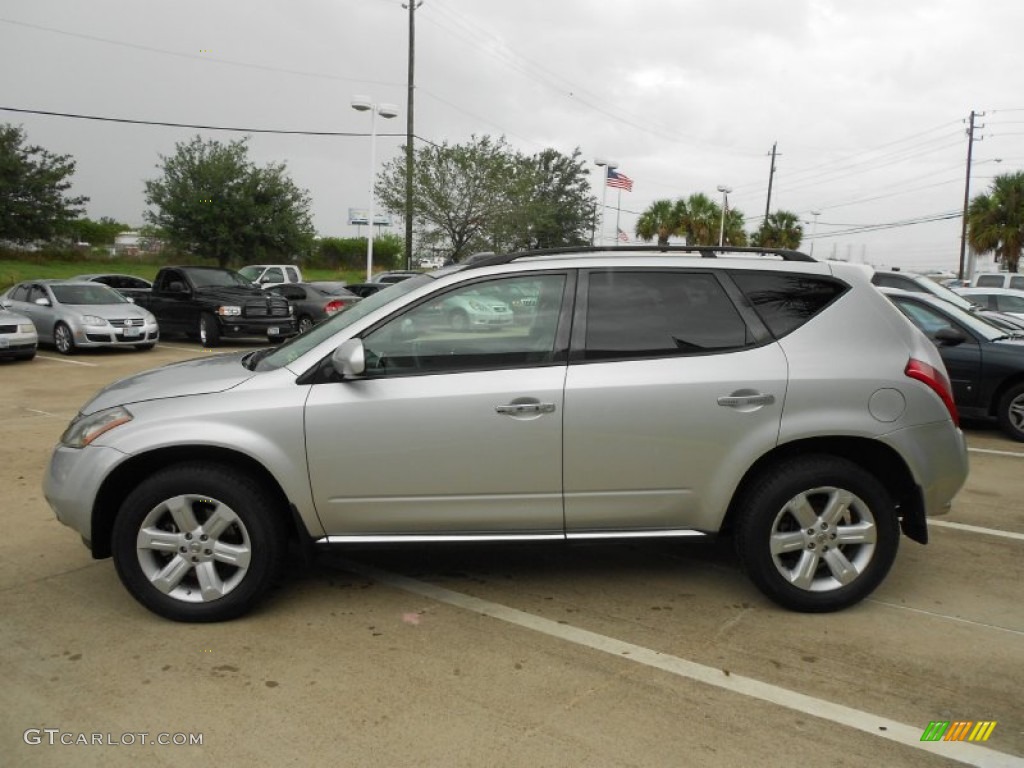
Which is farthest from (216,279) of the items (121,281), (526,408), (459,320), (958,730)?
(958,730)

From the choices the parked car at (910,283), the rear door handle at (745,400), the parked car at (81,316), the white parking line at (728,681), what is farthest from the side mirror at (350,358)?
the parked car at (81,316)

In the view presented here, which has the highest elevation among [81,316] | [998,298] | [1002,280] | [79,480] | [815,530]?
[1002,280]

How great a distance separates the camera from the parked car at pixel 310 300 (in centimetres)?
1902

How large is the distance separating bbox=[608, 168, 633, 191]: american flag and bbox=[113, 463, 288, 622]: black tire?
26.9m

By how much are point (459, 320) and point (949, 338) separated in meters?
6.69

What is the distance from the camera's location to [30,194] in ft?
116

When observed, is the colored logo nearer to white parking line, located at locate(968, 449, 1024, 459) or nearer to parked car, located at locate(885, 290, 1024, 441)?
white parking line, located at locate(968, 449, 1024, 459)

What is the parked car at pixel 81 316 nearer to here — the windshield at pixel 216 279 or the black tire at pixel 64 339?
the black tire at pixel 64 339

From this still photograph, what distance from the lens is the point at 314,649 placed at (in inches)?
138

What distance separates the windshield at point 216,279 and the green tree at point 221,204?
17274 mm

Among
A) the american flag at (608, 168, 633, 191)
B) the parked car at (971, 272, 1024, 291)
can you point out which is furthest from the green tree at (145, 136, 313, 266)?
the parked car at (971, 272, 1024, 291)

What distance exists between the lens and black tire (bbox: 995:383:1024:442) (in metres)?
8.19

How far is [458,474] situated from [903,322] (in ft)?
7.76

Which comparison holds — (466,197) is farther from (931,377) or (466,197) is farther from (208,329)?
(931,377)
